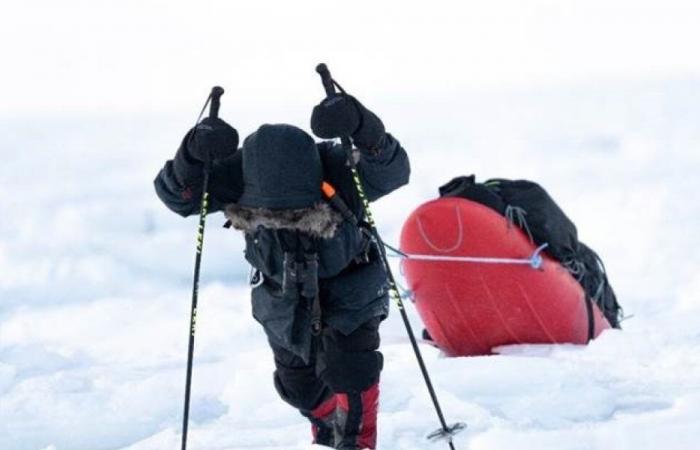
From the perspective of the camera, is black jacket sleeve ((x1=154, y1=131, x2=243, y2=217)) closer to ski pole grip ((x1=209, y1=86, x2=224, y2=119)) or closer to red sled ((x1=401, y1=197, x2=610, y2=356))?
ski pole grip ((x1=209, y1=86, x2=224, y2=119))

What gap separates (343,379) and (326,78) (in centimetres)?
102

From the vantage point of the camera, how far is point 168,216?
1333 centimetres

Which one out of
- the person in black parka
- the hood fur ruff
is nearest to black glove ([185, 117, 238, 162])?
the person in black parka

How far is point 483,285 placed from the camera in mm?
5520

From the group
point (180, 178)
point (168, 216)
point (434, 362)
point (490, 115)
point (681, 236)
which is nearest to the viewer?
point (180, 178)

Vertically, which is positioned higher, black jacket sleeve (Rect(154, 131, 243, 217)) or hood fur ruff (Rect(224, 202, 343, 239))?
black jacket sleeve (Rect(154, 131, 243, 217))

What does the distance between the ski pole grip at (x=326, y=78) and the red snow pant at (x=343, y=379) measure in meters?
0.81

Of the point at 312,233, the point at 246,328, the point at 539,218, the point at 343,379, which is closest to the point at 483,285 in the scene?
the point at 539,218

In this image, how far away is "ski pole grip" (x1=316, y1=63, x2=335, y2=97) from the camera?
3320 millimetres

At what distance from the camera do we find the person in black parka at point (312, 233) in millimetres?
3387

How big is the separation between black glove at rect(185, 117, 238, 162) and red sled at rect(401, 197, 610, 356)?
2.37 metres

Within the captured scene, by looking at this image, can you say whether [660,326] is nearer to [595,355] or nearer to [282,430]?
[595,355]

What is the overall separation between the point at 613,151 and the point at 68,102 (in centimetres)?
3291

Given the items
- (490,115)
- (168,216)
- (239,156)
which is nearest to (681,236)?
(168,216)
